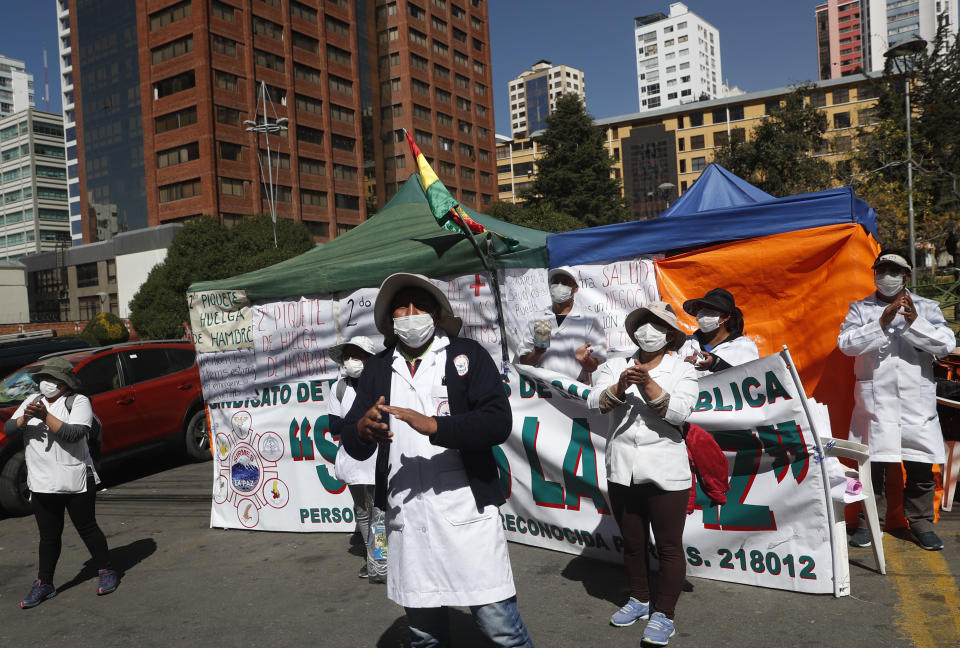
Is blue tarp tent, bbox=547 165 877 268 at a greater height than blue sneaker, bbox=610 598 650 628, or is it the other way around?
blue tarp tent, bbox=547 165 877 268

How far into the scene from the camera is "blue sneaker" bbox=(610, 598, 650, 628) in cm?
407

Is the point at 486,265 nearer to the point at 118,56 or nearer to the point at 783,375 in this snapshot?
the point at 783,375

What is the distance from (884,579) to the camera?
Answer: 14.5 ft

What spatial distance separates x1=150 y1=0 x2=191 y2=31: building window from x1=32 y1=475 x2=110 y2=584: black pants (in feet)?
199

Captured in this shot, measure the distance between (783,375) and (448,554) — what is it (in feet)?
7.73

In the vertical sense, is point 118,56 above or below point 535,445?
above

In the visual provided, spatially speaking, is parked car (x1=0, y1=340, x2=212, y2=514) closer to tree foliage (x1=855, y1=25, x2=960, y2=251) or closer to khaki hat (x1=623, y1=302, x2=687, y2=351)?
khaki hat (x1=623, y1=302, x2=687, y2=351)

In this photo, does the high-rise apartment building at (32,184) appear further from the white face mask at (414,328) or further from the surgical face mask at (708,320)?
the white face mask at (414,328)

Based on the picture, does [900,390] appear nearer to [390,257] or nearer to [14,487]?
[390,257]

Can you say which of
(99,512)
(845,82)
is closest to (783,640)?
(99,512)

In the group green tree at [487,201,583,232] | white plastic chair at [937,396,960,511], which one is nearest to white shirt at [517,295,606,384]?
white plastic chair at [937,396,960,511]

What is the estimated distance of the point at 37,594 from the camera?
16.8ft

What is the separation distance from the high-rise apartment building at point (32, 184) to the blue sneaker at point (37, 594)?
384ft

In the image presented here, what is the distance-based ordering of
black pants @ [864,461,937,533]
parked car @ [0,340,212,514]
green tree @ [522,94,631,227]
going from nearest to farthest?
1. black pants @ [864,461,937,533]
2. parked car @ [0,340,212,514]
3. green tree @ [522,94,631,227]
